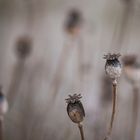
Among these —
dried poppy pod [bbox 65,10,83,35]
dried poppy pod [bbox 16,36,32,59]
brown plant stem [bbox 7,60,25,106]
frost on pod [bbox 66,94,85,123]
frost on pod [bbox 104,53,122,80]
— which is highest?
dried poppy pod [bbox 65,10,83,35]

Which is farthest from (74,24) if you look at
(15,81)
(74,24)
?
(15,81)

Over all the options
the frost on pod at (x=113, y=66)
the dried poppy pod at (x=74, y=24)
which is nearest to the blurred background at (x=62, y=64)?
the dried poppy pod at (x=74, y=24)

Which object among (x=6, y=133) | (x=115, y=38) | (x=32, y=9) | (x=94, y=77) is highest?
(x=32, y=9)

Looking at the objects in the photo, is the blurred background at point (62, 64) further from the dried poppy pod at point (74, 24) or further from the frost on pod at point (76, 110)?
the frost on pod at point (76, 110)

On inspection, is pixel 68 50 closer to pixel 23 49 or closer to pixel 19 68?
pixel 19 68

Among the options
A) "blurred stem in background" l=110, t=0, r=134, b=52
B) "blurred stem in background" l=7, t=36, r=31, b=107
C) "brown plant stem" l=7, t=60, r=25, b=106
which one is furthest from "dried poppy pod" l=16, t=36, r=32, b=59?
"blurred stem in background" l=110, t=0, r=134, b=52

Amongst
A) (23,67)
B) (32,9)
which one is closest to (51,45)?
(32,9)

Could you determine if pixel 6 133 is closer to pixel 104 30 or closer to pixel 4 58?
pixel 4 58

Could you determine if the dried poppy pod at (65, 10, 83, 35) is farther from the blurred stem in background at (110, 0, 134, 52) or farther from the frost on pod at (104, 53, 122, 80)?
the frost on pod at (104, 53, 122, 80)
